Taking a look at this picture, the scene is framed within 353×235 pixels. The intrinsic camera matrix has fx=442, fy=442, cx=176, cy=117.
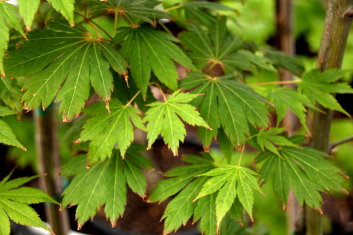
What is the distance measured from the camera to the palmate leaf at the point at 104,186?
2.62 feet

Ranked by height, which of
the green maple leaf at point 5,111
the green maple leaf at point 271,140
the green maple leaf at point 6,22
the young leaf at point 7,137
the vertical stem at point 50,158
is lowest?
the vertical stem at point 50,158

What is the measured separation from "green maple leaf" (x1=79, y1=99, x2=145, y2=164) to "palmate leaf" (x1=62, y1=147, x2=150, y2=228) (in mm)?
67

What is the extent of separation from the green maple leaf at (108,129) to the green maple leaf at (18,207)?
0.43ft

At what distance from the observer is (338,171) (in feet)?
2.80

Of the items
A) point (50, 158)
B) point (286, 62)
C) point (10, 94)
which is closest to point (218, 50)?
point (286, 62)

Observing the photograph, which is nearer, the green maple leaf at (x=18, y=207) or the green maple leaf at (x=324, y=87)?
the green maple leaf at (x=18, y=207)

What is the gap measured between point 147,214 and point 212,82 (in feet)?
3.83

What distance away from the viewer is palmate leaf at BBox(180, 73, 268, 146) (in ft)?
2.64

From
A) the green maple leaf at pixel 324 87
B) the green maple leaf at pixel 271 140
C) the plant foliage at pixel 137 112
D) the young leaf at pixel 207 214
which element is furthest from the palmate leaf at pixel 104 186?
the green maple leaf at pixel 324 87

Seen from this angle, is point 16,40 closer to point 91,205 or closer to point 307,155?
point 91,205

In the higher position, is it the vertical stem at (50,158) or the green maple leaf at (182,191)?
the green maple leaf at (182,191)

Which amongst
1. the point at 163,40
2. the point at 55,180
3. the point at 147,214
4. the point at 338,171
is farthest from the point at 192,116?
the point at 147,214

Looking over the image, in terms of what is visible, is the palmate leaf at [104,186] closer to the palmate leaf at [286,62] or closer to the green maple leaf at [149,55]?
the green maple leaf at [149,55]

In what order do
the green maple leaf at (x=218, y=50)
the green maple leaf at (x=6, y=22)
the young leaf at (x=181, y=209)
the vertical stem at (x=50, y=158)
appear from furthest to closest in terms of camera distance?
the vertical stem at (x=50, y=158) < the green maple leaf at (x=218, y=50) < the young leaf at (x=181, y=209) < the green maple leaf at (x=6, y=22)
